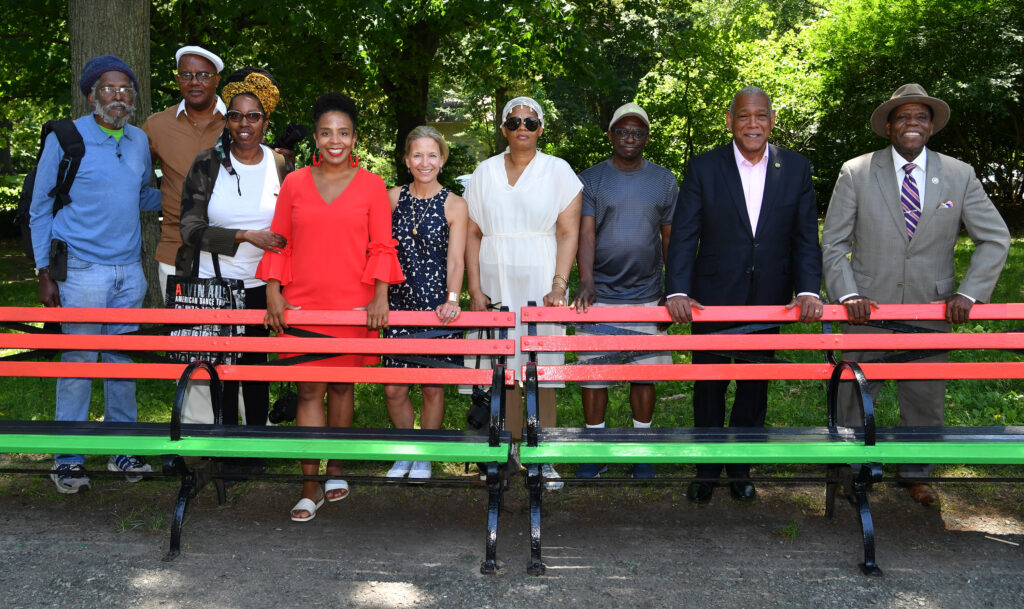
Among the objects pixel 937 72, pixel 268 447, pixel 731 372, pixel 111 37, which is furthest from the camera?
pixel 937 72

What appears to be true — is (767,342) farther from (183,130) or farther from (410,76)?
(410,76)

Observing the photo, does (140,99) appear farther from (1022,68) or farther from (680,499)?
(1022,68)

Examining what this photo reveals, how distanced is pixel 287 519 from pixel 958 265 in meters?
11.1

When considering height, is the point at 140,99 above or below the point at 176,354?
above

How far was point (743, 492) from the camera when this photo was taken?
4.80 metres

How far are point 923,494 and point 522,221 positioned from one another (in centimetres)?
262

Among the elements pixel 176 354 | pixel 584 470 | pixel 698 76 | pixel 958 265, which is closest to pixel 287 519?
pixel 176 354

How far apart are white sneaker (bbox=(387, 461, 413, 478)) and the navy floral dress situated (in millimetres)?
583

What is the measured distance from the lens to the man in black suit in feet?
15.3

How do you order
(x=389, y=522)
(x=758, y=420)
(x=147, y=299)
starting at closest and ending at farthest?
(x=389, y=522)
(x=758, y=420)
(x=147, y=299)

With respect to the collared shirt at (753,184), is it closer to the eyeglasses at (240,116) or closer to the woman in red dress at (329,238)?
the woman in red dress at (329,238)

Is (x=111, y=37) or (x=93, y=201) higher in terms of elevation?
(x=111, y=37)

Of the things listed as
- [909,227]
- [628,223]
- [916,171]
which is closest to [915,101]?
[916,171]

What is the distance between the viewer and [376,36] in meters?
10.2
